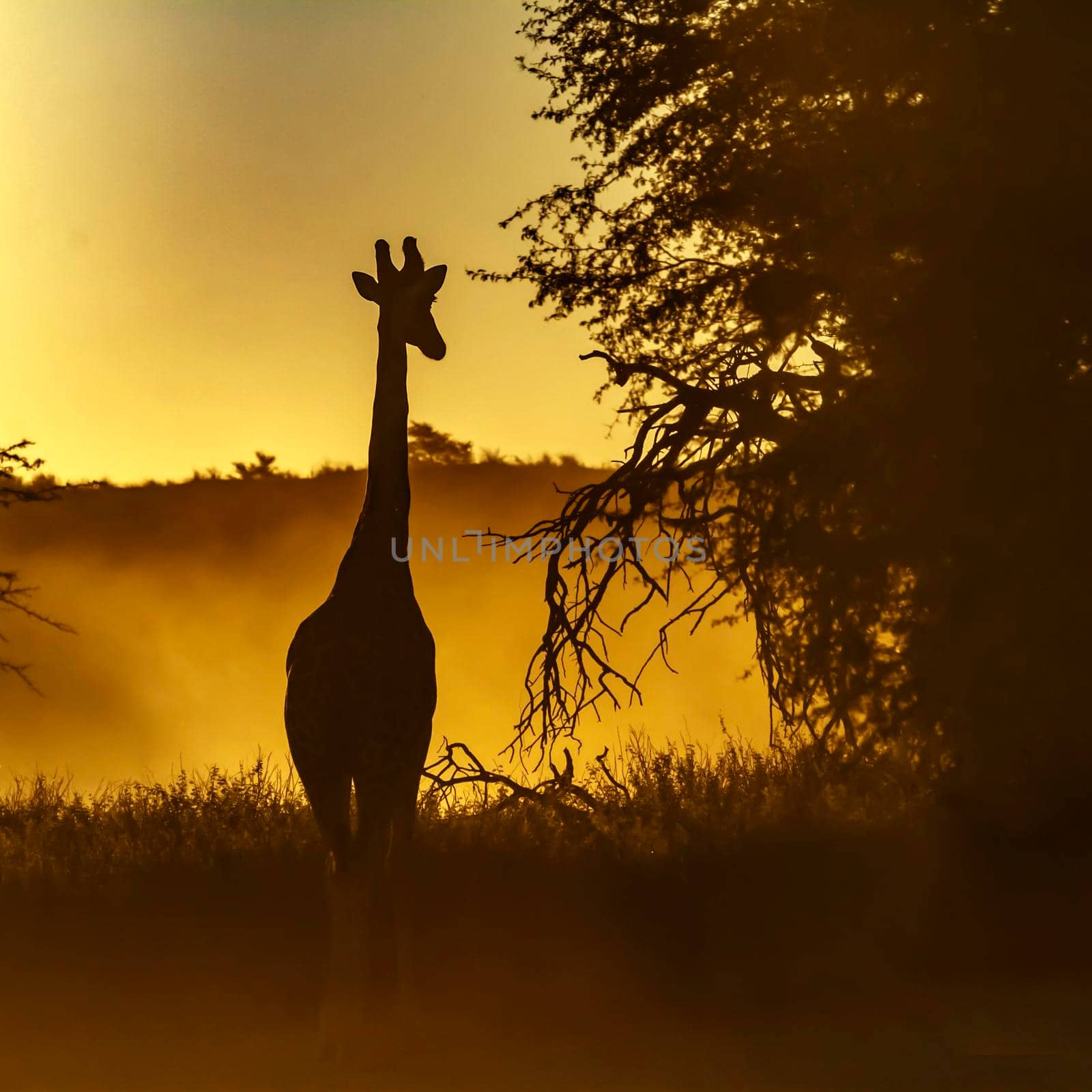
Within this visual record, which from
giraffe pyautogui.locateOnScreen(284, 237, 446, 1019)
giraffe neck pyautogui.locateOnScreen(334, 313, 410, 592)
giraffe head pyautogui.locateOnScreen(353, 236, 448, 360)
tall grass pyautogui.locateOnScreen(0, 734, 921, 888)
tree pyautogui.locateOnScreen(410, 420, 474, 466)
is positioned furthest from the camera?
tree pyautogui.locateOnScreen(410, 420, 474, 466)

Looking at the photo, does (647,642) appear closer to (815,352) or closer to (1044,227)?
(815,352)

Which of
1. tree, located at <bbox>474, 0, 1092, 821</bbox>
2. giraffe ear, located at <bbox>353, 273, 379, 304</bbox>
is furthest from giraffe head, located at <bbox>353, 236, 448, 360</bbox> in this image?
tree, located at <bbox>474, 0, 1092, 821</bbox>

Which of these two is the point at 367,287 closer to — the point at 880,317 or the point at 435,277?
the point at 435,277

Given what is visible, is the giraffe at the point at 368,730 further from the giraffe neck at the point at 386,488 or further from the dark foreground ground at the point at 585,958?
the dark foreground ground at the point at 585,958

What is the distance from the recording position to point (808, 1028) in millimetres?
7648

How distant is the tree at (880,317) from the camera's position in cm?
830

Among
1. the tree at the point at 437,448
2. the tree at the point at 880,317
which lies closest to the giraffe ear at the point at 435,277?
the tree at the point at 880,317

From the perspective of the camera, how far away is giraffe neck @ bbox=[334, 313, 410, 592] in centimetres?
729

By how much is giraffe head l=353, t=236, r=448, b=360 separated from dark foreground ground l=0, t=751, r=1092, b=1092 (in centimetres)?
328

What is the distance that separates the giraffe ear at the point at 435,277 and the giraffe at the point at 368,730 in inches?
40.2

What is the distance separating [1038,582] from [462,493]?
23.1 meters

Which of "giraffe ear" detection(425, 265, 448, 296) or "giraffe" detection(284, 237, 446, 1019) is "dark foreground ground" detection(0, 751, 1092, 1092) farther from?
"giraffe ear" detection(425, 265, 448, 296)

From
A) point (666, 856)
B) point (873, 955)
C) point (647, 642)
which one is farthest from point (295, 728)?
point (647, 642)

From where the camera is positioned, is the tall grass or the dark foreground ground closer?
the dark foreground ground
